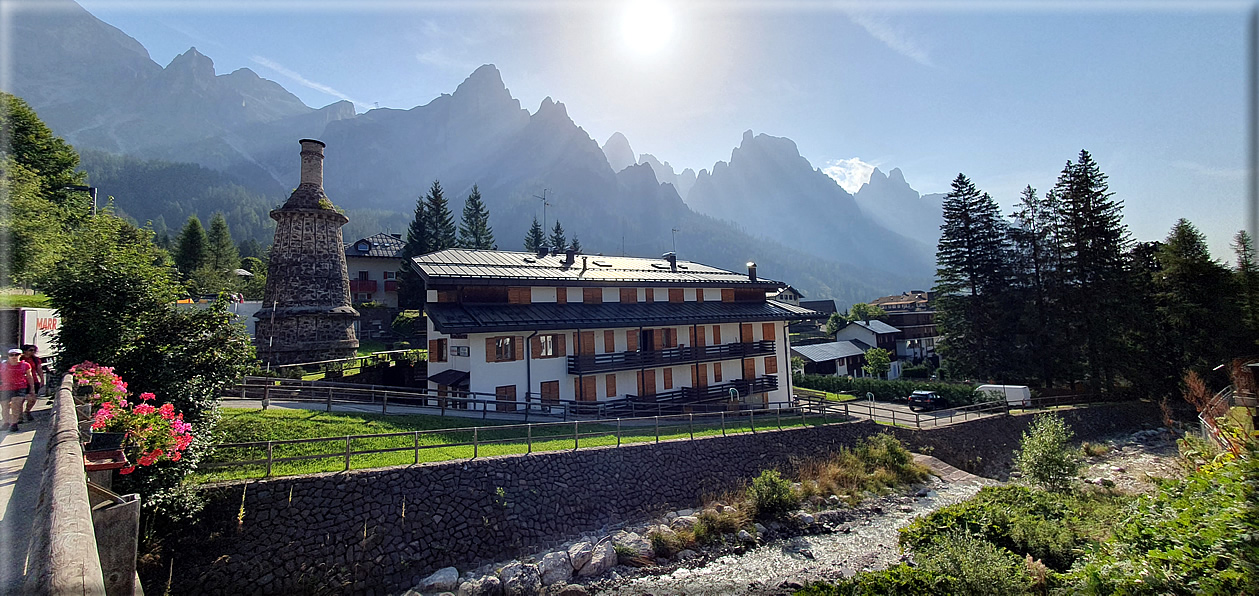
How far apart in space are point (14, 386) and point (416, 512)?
9464 millimetres

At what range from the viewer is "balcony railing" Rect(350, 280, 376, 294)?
175 feet

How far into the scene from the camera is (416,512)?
534 inches

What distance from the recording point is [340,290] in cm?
3288

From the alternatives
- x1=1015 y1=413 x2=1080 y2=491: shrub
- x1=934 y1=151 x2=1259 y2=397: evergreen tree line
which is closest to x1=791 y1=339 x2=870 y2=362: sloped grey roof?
x1=934 y1=151 x2=1259 y2=397: evergreen tree line

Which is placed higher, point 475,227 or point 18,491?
point 475,227

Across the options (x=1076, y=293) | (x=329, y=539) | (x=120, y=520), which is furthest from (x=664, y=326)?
(x=1076, y=293)

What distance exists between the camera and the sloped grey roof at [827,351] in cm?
4678

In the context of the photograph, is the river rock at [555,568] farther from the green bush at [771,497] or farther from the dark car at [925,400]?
the dark car at [925,400]

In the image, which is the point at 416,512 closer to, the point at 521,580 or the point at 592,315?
the point at 521,580

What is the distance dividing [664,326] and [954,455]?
17.1 metres

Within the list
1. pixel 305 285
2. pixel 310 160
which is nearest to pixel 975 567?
pixel 305 285

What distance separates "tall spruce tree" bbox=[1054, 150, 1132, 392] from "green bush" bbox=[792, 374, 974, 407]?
9732 millimetres

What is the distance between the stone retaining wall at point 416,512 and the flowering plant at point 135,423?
9.16 ft

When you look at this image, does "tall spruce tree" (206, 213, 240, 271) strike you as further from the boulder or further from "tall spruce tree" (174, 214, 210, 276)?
the boulder
